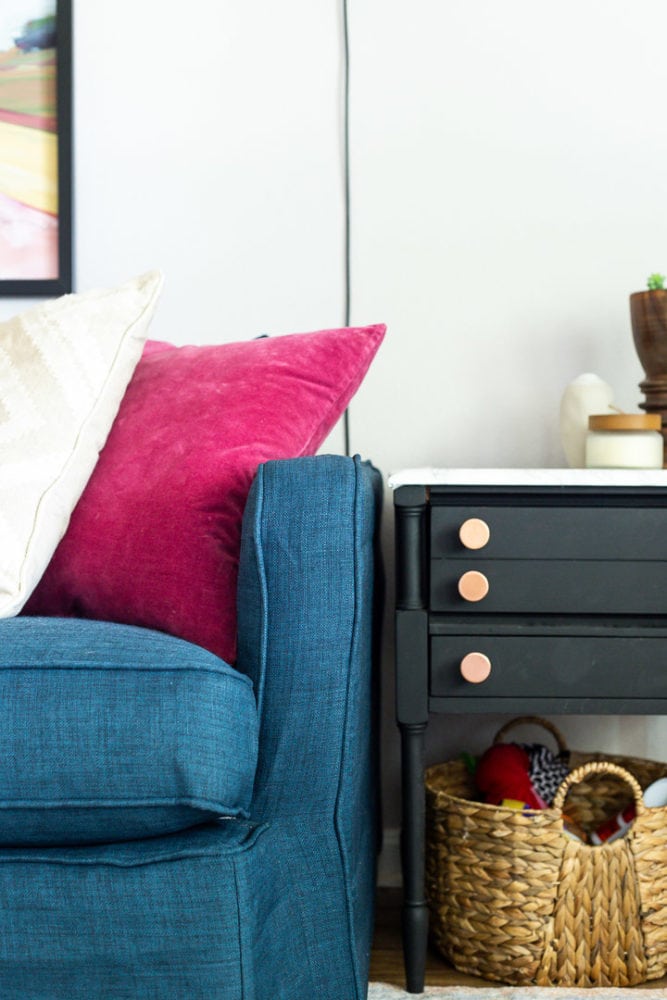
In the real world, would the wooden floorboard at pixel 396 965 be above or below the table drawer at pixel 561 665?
below

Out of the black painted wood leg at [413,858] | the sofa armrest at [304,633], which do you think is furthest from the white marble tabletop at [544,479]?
the black painted wood leg at [413,858]

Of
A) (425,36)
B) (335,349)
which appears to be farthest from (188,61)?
(335,349)

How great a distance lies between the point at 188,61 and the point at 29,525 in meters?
1.09

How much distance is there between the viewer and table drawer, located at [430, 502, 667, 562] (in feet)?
4.26

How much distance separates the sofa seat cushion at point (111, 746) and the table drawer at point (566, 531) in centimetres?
46

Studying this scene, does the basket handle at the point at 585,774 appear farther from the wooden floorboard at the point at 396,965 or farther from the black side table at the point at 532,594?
the wooden floorboard at the point at 396,965

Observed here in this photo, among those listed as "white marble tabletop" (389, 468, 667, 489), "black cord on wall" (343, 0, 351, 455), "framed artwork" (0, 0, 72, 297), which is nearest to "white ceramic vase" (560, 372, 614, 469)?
"white marble tabletop" (389, 468, 667, 489)

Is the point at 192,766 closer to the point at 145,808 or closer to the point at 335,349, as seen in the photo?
the point at 145,808

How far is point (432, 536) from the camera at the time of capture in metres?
1.32

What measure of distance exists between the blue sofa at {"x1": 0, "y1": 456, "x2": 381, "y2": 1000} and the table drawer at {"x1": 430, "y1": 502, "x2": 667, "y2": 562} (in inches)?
11.5

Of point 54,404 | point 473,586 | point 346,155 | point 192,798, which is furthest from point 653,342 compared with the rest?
point 192,798

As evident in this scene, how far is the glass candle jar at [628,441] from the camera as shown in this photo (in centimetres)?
144

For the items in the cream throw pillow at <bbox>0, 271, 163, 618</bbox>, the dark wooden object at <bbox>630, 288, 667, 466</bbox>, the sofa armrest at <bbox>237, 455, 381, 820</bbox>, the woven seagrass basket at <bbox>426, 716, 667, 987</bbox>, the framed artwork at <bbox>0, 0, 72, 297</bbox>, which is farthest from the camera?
the framed artwork at <bbox>0, 0, 72, 297</bbox>

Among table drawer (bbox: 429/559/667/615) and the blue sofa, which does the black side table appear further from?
the blue sofa
